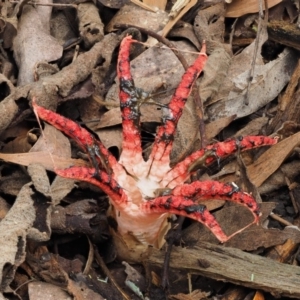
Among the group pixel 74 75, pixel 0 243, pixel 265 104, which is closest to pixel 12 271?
pixel 0 243

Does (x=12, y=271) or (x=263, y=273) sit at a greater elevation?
(x=12, y=271)

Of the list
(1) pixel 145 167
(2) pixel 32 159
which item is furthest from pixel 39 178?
(1) pixel 145 167

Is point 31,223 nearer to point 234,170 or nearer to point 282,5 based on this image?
point 234,170

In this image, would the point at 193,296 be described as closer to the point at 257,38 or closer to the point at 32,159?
the point at 32,159

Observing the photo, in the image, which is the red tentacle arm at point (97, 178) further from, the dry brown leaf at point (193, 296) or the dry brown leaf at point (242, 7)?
the dry brown leaf at point (242, 7)

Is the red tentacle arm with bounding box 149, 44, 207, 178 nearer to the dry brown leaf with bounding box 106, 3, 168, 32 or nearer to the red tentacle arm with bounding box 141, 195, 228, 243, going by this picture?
the red tentacle arm with bounding box 141, 195, 228, 243

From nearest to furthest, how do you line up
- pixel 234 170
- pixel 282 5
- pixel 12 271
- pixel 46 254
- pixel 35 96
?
pixel 12 271 < pixel 46 254 < pixel 35 96 < pixel 234 170 < pixel 282 5
